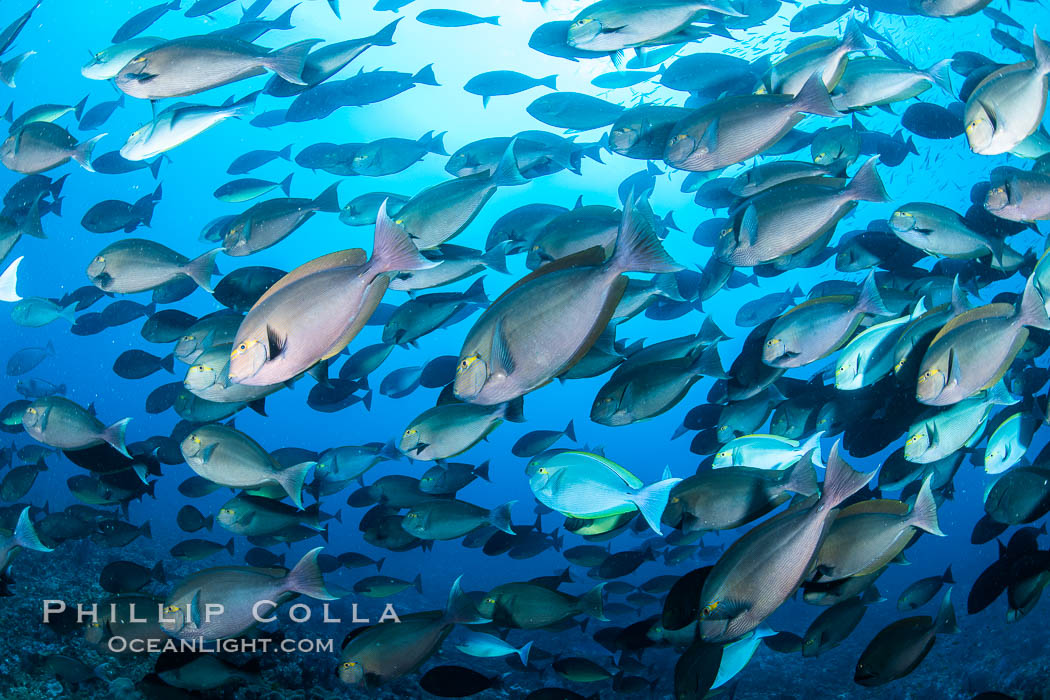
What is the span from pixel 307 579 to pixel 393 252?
204 cm

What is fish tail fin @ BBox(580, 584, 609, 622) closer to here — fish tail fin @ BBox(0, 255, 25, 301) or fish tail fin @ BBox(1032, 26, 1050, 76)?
fish tail fin @ BBox(1032, 26, 1050, 76)

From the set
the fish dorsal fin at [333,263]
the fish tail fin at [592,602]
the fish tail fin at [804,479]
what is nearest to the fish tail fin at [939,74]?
the fish tail fin at [804,479]

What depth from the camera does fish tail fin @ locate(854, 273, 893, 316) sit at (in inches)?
117

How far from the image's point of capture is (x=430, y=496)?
4.72 meters

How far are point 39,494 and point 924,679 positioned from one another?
33739 millimetres

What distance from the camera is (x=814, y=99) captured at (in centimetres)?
255

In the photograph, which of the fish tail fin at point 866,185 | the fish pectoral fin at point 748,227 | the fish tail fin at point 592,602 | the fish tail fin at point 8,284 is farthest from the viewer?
the fish tail fin at point 592,602

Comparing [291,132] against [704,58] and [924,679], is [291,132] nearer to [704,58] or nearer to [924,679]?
[704,58]

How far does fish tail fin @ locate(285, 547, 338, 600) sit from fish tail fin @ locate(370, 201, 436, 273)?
1827 millimetres

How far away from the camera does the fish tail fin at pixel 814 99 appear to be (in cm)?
253

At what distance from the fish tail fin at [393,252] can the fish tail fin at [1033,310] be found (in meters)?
2.92

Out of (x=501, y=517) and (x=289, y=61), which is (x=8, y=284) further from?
(x=501, y=517)

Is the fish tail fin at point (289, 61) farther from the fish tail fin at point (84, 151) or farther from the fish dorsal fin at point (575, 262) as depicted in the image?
the fish dorsal fin at point (575, 262)

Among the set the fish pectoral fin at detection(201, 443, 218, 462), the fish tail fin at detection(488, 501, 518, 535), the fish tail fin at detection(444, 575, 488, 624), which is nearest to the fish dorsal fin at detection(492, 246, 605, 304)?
the fish tail fin at detection(444, 575, 488, 624)
